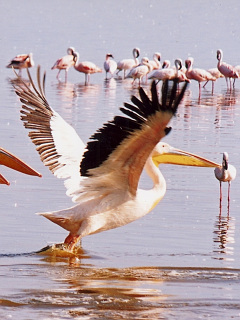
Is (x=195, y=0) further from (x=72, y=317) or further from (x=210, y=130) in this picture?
(x=72, y=317)

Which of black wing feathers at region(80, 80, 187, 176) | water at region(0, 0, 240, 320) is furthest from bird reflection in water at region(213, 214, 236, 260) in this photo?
black wing feathers at region(80, 80, 187, 176)

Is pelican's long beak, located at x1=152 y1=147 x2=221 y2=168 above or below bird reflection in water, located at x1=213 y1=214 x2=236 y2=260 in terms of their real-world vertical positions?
above

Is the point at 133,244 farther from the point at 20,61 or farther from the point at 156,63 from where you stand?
the point at 156,63

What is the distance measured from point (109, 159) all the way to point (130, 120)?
0.59m

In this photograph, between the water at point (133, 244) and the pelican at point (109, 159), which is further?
the pelican at point (109, 159)

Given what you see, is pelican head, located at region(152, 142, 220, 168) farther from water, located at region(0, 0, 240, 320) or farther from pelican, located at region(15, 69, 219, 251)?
water, located at region(0, 0, 240, 320)

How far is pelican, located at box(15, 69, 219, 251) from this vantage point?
5898 mm

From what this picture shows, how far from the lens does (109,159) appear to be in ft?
21.1

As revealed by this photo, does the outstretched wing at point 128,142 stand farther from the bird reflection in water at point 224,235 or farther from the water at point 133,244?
the bird reflection in water at point 224,235

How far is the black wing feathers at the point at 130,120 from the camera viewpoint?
5.70 meters

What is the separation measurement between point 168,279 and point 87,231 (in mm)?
989

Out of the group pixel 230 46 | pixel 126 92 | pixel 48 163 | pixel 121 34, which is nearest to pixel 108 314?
pixel 48 163

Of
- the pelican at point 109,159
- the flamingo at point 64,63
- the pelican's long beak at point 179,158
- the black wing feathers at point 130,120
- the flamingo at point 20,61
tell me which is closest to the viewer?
the black wing feathers at point 130,120

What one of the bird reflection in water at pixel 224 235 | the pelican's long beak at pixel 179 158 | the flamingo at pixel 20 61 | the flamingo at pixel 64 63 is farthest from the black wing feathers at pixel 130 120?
the flamingo at pixel 20 61
